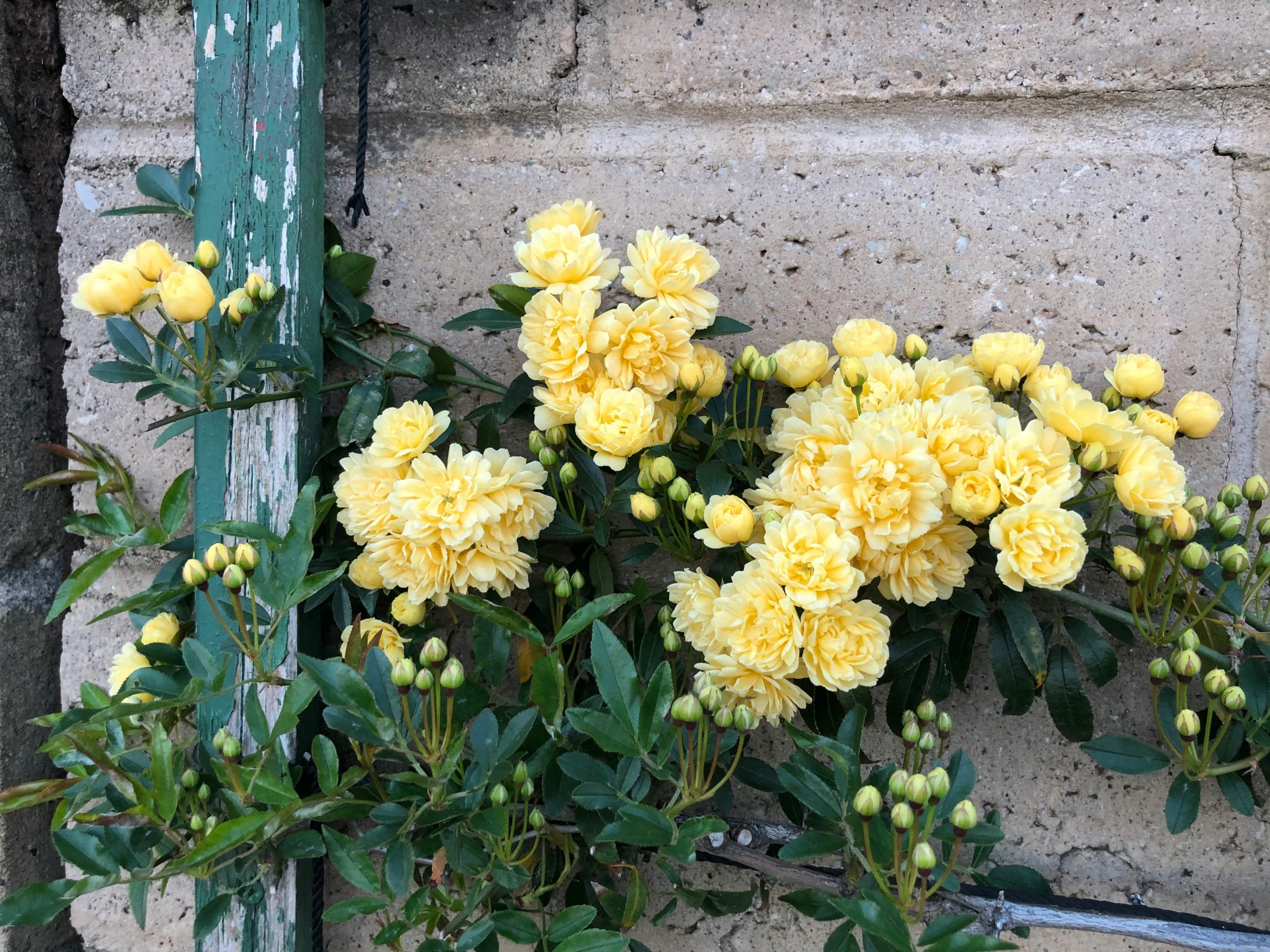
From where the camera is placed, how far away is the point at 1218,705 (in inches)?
33.2

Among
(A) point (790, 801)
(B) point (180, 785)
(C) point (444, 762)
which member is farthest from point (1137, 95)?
(B) point (180, 785)

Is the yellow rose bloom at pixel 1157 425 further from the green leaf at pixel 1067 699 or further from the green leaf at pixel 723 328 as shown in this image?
the green leaf at pixel 723 328

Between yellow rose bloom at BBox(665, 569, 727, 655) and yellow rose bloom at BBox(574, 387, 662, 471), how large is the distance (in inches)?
5.2

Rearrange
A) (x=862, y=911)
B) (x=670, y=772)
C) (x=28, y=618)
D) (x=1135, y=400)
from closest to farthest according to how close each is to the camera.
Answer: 1. (x=862, y=911)
2. (x=670, y=772)
3. (x=1135, y=400)
4. (x=28, y=618)

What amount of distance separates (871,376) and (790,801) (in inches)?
18.6

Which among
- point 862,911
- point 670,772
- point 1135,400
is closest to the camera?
point 862,911

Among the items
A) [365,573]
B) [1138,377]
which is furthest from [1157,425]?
[365,573]

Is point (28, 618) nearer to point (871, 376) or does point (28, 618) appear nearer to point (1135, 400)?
point (871, 376)

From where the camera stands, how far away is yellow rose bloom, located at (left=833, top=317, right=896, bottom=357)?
0.92 meters

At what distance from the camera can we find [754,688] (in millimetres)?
821

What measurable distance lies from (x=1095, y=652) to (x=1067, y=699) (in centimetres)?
6

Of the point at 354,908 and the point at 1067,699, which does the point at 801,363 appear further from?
the point at 354,908

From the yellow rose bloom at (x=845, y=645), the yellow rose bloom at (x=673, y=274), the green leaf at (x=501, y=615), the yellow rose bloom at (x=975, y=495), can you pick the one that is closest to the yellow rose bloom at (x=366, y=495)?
the green leaf at (x=501, y=615)

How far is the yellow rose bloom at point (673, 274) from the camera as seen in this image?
88cm
